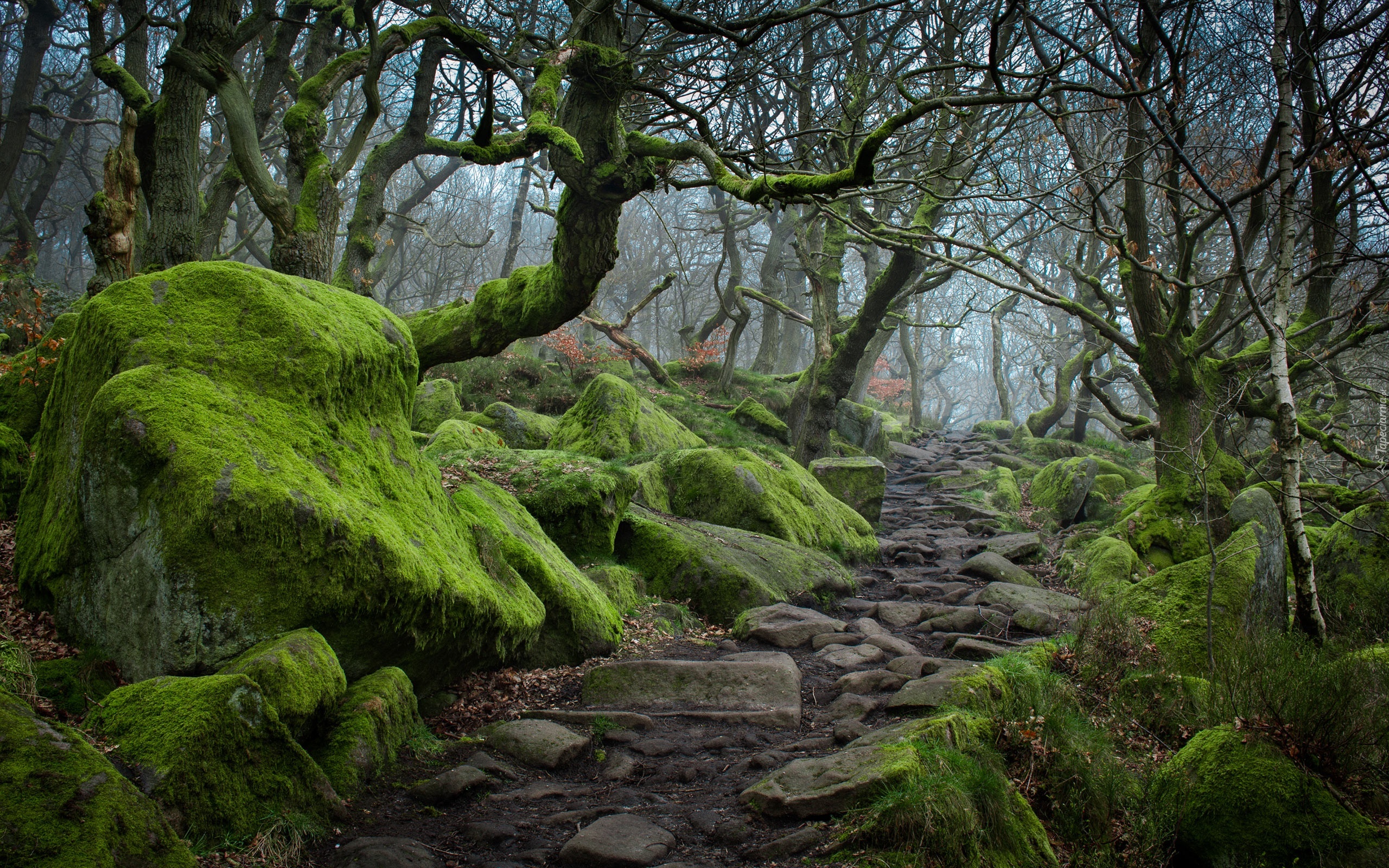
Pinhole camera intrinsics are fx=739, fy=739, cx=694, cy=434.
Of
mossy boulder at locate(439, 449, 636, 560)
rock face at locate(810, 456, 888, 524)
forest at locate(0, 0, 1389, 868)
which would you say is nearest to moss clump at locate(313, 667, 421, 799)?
forest at locate(0, 0, 1389, 868)

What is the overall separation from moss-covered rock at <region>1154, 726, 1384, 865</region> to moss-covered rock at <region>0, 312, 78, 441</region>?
7.04 meters

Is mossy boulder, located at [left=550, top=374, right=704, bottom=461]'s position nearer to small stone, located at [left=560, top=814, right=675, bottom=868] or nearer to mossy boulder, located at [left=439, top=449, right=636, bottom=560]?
mossy boulder, located at [left=439, top=449, right=636, bottom=560]

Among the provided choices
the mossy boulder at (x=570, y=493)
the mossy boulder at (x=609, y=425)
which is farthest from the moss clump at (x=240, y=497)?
the mossy boulder at (x=609, y=425)

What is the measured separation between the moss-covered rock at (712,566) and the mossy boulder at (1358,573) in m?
4.04

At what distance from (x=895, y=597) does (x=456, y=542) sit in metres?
5.02

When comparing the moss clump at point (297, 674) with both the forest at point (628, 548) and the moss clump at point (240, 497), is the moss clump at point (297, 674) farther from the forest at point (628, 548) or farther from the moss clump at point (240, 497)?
the moss clump at point (240, 497)

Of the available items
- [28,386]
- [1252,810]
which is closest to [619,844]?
[1252,810]

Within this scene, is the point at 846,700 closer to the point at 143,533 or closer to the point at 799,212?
the point at 143,533

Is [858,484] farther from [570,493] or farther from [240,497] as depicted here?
[240,497]

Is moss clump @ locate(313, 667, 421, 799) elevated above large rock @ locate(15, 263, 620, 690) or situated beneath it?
situated beneath

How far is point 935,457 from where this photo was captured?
65.5 feet

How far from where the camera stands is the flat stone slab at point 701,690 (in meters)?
4.36

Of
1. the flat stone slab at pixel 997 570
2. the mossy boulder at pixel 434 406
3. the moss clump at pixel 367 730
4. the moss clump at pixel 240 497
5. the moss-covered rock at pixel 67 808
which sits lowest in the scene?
the moss clump at pixel 367 730

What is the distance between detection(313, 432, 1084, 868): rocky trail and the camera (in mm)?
2848
